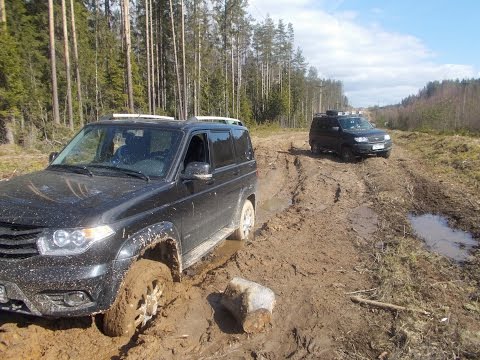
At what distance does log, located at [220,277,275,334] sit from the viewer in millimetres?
4051

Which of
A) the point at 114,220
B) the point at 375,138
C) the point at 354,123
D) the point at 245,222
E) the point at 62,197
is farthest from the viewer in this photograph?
the point at 354,123

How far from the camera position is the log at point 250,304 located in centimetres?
405

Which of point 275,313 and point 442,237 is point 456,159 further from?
point 275,313

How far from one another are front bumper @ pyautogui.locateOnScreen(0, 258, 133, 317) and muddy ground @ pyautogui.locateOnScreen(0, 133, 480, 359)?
1.56 ft

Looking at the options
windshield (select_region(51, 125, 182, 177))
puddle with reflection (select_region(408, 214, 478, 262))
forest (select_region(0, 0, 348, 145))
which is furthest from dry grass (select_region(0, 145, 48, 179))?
puddle with reflection (select_region(408, 214, 478, 262))

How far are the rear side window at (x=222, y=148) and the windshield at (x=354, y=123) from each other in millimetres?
12816

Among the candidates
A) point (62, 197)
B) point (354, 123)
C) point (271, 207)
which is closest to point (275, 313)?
point (62, 197)

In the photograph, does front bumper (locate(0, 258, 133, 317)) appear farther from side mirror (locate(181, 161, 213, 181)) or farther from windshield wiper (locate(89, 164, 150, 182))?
side mirror (locate(181, 161, 213, 181))

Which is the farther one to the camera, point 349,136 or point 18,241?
point 349,136

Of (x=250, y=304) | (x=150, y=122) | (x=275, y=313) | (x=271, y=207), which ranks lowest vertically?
(x=271, y=207)

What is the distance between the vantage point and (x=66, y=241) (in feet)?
10.7

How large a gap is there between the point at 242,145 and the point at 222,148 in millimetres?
1042

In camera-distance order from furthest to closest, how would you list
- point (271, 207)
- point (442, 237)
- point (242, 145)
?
point (271, 207) → point (442, 237) → point (242, 145)

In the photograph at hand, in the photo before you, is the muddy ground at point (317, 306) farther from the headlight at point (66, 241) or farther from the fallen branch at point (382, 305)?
the headlight at point (66, 241)
